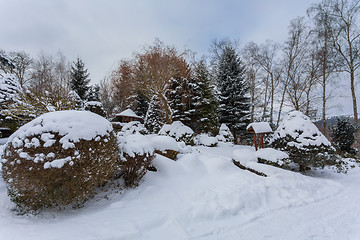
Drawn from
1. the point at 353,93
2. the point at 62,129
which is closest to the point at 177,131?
the point at 62,129

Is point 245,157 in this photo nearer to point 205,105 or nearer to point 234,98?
point 205,105

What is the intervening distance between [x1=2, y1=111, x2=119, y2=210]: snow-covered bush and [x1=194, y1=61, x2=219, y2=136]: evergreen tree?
37.3 feet

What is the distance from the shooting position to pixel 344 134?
9.16 m

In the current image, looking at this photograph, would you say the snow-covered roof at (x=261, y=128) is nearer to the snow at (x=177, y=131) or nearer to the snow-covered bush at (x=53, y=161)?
the snow at (x=177, y=131)

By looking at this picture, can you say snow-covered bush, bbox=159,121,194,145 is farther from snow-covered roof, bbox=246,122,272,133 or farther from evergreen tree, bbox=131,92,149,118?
evergreen tree, bbox=131,92,149,118

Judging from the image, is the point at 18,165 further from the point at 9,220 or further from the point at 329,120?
the point at 329,120

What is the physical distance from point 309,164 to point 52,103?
9408mm

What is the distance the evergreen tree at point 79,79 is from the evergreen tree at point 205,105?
514 inches

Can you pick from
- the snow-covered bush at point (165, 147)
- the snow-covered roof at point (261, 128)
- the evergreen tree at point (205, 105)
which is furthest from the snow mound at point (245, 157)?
the evergreen tree at point (205, 105)

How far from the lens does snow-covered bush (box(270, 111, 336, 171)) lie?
4.96 m

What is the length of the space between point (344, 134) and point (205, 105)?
9.13 meters

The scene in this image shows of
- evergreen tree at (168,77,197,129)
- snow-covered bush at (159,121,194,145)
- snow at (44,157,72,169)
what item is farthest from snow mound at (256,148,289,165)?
evergreen tree at (168,77,197,129)

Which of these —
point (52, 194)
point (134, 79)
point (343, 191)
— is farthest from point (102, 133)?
point (134, 79)

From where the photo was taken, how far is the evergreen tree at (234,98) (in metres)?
13.4
